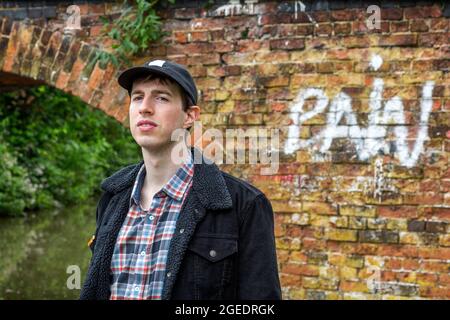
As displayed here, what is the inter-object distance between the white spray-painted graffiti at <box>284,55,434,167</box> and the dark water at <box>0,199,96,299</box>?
2925 millimetres

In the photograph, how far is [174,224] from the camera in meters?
2.61

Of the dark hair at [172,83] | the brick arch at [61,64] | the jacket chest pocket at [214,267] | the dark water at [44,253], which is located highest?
the brick arch at [61,64]

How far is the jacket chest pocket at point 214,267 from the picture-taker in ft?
8.14

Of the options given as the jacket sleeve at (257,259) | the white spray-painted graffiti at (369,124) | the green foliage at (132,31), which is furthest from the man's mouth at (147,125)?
the green foliage at (132,31)

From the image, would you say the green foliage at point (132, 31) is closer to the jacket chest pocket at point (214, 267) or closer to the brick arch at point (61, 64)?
the brick arch at point (61, 64)

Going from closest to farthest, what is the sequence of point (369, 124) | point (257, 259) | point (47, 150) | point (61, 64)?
1. point (257, 259)
2. point (369, 124)
3. point (61, 64)
4. point (47, 150)

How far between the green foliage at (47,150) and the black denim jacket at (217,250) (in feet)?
37.8

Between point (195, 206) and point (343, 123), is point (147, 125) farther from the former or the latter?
point (343, 123)

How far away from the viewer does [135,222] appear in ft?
8.86

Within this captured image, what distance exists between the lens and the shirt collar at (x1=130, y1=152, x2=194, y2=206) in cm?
269

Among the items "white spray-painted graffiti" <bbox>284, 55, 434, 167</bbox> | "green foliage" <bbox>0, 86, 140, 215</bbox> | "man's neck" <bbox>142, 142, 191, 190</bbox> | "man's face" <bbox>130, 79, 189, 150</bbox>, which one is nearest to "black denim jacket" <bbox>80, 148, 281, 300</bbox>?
"man's neck" <bbox>142, 142, 191, 190</bbox>

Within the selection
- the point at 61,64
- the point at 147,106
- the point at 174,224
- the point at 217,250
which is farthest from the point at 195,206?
the point at 61,64

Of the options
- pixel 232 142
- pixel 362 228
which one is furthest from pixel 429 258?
pixel 232 142

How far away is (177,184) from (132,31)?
10.5 feet
